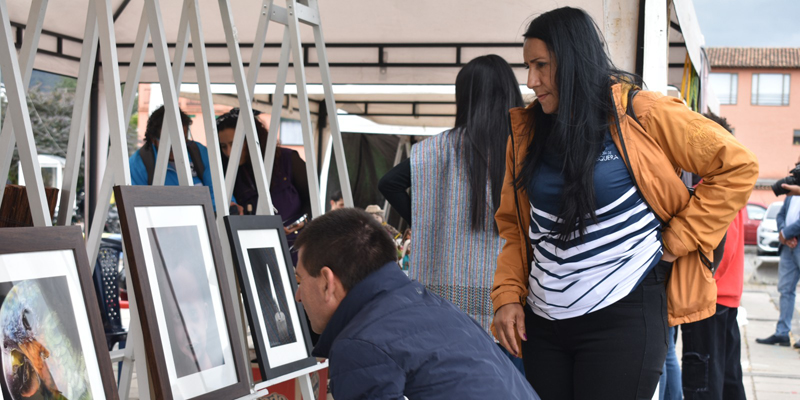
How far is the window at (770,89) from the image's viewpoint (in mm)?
43562

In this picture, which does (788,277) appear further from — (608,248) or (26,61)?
(26,61)

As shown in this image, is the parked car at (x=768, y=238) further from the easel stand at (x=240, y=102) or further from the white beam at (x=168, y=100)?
the white beam at (x=168, y=100)

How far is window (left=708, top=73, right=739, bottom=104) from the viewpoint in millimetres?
44562

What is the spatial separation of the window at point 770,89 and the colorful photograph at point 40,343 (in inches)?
1867

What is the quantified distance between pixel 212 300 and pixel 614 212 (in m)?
1.11

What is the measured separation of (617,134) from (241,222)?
3.91 ft

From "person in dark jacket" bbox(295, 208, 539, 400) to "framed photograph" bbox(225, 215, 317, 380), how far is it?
2.71ft

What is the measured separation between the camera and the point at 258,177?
97.0 inches

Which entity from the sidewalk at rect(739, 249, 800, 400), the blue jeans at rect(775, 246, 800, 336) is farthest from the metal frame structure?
the blue jeans at rect(775, 246, 800, 336)

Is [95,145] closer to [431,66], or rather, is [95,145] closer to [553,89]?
[431,66]

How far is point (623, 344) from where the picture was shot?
160 centimetres

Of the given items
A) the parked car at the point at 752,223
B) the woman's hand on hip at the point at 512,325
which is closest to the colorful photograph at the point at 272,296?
the woman's hand on hip at the point at 512,325

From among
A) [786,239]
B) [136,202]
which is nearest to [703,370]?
[136,202]

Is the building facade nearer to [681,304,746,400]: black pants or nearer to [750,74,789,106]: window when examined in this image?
[750,74,789,106]: window
